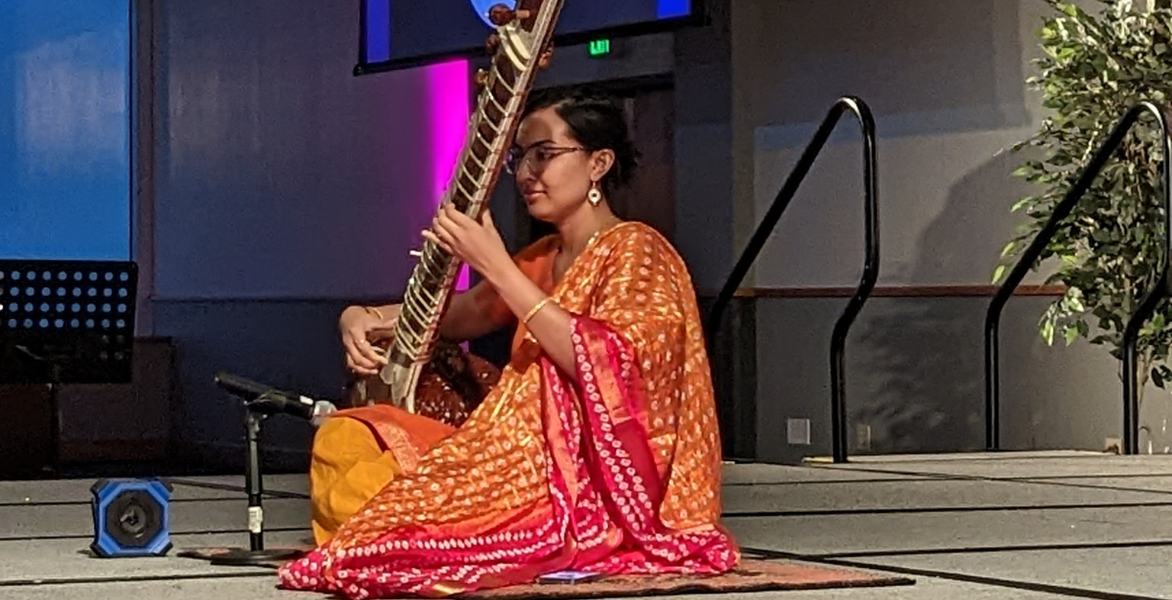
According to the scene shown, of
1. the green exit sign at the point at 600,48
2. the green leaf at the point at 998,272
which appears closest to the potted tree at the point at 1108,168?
the green leaf at the point at 998,272

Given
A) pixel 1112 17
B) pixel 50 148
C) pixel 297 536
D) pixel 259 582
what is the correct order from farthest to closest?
1. pixel 50 148
2. pixel 1112 17
3. pixel 297 536
4. pixel 259 582

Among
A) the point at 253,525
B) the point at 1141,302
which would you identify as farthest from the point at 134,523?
the point at 1141,302

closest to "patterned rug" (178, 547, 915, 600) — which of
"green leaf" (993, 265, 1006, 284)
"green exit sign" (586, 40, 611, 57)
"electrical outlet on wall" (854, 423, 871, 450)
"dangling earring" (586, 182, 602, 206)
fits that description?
"dangling earring" (586, 182, 602, 206)

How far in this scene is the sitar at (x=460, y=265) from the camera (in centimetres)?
279

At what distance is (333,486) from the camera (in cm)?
307

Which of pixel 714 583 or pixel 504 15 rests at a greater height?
pixel 504 15

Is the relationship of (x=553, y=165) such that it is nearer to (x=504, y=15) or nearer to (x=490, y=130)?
(x=490, y=130)

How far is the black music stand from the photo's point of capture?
6.06 meters

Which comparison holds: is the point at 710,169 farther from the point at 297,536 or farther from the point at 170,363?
the point at 297,536

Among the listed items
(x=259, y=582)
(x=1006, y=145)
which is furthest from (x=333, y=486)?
(x=1006, y=145)

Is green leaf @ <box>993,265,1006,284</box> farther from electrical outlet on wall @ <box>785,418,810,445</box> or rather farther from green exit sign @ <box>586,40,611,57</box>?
green exit sign @ <box>586,40,611,57</box>

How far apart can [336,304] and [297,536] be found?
5.73m

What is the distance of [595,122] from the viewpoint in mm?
2996

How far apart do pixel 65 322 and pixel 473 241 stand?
12.1 feet
